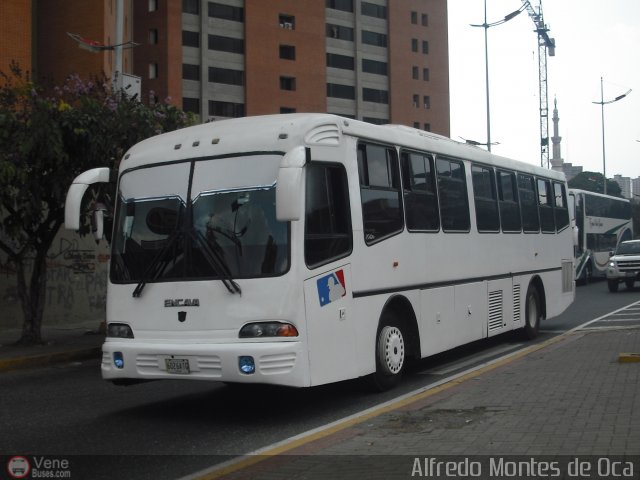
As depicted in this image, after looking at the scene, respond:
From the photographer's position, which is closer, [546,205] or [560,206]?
[546,205]

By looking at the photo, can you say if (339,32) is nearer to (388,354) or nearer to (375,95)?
(375,95)

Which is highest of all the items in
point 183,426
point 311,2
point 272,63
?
point 311,2

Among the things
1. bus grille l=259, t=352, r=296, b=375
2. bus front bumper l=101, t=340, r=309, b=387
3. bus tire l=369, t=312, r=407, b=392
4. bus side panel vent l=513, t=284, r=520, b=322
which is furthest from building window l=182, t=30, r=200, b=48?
bus grille l=259, t=352, r=296, b=375

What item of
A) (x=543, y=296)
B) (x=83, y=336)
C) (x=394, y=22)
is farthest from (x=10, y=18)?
(x=394, y=22)

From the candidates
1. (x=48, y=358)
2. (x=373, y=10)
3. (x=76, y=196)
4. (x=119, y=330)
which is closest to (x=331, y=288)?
(x=119, y=330)

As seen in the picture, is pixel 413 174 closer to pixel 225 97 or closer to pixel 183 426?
pixel 183 426

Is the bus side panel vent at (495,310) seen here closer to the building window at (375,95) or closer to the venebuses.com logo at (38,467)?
the venebuses.com logo at (38,467)

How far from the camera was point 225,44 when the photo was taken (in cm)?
6838

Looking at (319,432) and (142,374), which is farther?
(142,374)

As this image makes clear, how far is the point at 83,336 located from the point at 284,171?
9.99m

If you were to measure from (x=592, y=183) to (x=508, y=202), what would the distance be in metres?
97.3

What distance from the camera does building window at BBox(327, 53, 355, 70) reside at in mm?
76250

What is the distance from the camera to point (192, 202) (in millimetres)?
8258

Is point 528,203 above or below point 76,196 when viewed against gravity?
above
